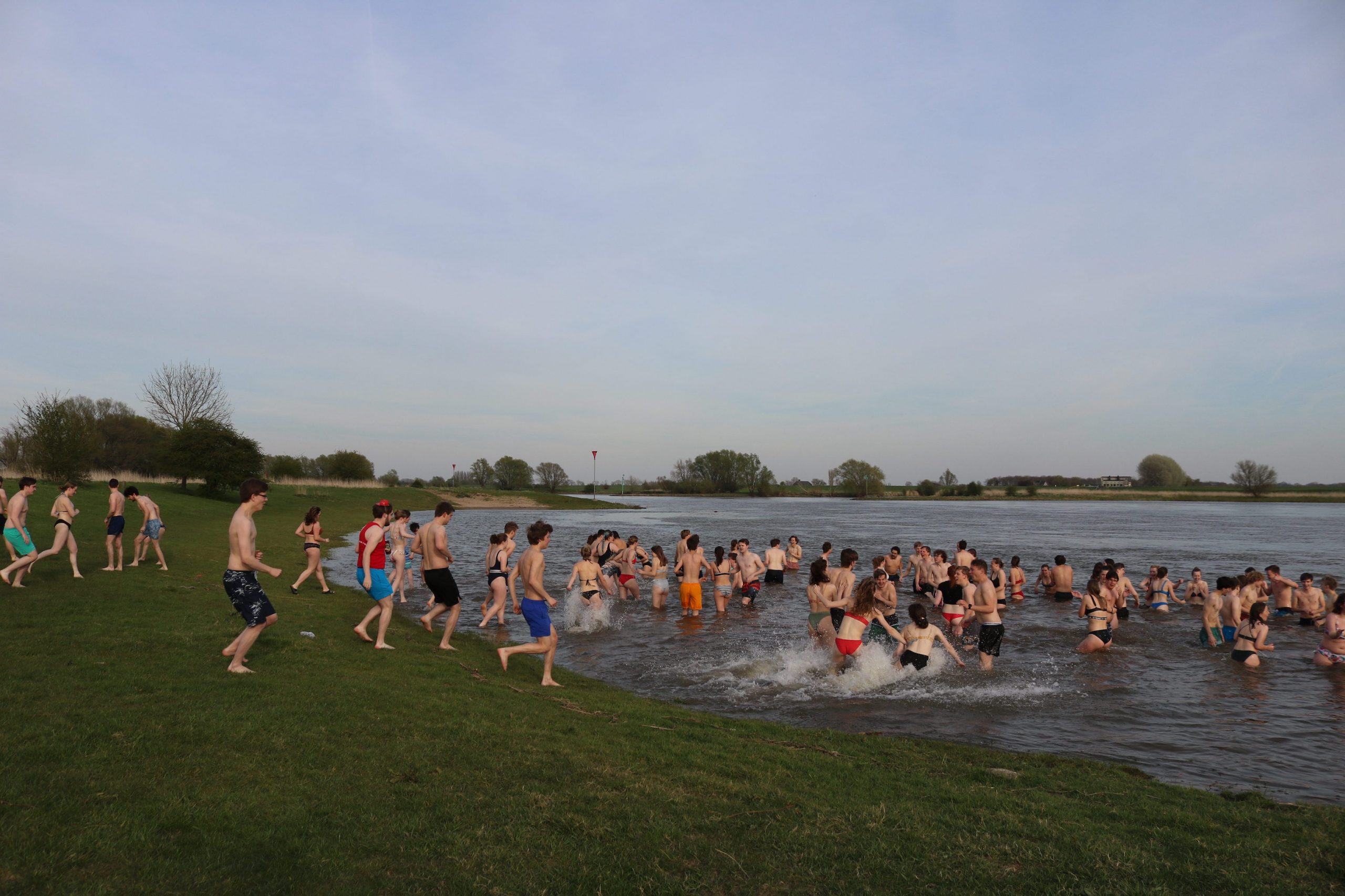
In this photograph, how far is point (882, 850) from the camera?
4.87 meters

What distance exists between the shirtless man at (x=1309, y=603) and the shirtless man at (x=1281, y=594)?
0.62 ft

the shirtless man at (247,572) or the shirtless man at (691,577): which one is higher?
the shirtless man at (247,572)

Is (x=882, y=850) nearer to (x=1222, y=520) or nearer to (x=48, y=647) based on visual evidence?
(x=48, y=647)

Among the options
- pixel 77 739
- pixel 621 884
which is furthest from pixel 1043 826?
pixel 77 739

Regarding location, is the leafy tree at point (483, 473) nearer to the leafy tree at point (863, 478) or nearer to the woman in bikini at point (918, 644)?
the leafy tree at point (863, 478)

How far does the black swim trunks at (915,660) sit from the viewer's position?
11.2 m

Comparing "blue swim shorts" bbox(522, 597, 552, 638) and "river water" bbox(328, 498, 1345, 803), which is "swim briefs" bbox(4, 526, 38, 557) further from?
"blue swim shorts" bbox(522, 597, 552, 638)

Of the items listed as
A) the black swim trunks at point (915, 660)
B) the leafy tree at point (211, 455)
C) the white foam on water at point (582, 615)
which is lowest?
the white foam on water at point (582, 615)

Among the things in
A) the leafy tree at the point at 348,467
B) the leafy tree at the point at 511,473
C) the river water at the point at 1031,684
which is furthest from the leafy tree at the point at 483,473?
the river water at the point at 1031,684

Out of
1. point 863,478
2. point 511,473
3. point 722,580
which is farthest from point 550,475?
point 722,580

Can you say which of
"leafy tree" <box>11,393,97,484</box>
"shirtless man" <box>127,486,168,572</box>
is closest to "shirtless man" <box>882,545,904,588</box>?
"shirtless man" <box>127,486,168,572</box>

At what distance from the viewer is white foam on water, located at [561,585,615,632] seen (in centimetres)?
1625

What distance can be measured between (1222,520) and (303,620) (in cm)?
8204

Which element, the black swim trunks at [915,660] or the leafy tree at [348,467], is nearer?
the black swim trunks at [915,660]
